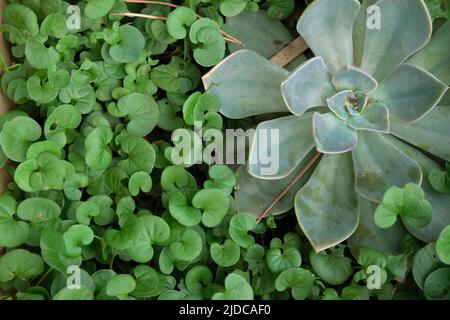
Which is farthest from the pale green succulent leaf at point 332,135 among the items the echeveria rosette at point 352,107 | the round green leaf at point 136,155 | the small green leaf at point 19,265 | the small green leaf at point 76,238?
the small green leaf at point 19,265

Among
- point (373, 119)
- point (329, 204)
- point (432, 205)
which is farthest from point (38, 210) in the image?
point (432, 205)

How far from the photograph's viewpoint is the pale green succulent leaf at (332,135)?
1.14m

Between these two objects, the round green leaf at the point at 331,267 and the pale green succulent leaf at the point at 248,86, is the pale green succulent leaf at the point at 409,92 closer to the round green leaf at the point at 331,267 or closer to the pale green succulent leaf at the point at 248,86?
the pale green succulent leaf at the point at 248,86

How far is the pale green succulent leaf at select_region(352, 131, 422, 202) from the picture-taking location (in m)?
1.18

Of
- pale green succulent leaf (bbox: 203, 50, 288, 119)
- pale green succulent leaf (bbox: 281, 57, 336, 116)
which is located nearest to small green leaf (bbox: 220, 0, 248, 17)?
pale green succulent leaf (bbox: 203, 50, 288, 119)

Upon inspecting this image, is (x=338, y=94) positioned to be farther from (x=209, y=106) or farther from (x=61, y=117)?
(x=61, y=117)

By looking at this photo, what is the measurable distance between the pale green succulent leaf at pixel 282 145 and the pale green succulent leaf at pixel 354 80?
0.32 feet

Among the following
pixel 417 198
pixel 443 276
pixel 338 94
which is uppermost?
pixel 338 94

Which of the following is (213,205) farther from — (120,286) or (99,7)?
(99,7)

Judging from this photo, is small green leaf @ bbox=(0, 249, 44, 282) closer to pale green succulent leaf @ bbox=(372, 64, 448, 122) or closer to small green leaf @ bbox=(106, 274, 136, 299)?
small green leaf @ bbox=(106, 274, 136, 299)

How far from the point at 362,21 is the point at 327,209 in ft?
1.33

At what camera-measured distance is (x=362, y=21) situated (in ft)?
4.19

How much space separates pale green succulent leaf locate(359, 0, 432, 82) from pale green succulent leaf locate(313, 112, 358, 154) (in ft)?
0.50
